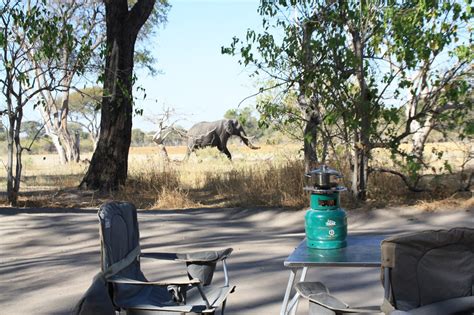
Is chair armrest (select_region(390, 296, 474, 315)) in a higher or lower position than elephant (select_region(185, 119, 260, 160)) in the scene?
lower

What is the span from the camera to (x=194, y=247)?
8.70 metres

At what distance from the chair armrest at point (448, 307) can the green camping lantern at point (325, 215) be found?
Result: 127 centimetres

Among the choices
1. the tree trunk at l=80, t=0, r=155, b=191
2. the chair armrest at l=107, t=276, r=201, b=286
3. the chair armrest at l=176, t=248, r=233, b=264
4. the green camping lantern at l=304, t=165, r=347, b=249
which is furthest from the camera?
the tree trunk at l=80, t=0, r=155, b=191

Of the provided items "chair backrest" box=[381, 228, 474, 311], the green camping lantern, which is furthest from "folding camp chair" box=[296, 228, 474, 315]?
the green camping lantern

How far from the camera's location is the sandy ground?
600cm

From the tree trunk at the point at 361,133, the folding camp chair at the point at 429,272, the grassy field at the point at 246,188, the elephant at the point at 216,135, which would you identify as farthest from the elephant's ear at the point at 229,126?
the folding camp chair at the point at 429,272

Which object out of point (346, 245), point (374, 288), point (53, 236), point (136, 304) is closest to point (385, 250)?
point (346, 245)

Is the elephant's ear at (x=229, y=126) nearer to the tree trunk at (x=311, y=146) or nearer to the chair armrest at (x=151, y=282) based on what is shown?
the tree trunk at (x=311, y=146)

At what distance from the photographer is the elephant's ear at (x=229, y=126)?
32.9 metres

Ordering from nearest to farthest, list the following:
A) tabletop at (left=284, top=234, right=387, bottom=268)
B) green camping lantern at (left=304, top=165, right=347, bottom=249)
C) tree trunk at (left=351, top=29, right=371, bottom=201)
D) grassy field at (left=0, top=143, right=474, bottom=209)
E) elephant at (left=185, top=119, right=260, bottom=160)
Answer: tabletop at (left=284, top=234, right=387, bottom=268), green camping lantern at (left=304, top=165, right=347, bottom=249), tree trunk at (left=351, top=29, right=371, bottom=201), grassy field at (left=0, top=143, right=474, bottom=209), elephant at (left=185, top=119, right=260, bottom=160)

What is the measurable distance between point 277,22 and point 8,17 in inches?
197

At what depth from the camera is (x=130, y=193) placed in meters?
15.8

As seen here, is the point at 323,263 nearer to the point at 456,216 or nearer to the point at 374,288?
the point at 374,288

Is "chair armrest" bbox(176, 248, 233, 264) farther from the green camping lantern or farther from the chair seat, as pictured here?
the green camping lantern
